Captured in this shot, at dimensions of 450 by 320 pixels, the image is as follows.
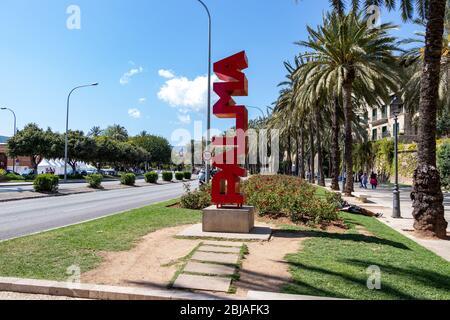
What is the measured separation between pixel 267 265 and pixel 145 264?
1976 millimetres

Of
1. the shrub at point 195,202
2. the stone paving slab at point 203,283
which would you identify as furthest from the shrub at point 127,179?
the stone paving slab at point 203,283

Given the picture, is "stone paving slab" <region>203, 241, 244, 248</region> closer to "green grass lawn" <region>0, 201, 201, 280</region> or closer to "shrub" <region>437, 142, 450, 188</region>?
"green grass lawn" <region>0, 201, 201, 280</region>

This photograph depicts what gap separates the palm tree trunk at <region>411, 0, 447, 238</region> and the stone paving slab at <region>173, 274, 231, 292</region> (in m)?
7.25

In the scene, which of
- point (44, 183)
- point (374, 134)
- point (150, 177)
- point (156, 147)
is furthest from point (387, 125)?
point (156, 147)

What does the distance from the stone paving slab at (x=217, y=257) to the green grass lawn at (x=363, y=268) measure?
934mm

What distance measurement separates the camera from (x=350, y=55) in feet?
78.0

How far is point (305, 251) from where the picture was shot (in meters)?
7.52

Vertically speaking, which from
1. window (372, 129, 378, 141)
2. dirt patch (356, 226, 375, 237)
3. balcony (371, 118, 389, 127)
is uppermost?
balcony (371, 118, 389, 127)

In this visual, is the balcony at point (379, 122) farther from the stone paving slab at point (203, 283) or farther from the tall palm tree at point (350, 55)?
the stone paving slab at point (203, 283)

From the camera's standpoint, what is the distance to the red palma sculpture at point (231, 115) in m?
9.80

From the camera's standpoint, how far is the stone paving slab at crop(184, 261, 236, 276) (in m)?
5.89

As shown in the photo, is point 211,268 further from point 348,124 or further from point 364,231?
point 348,124

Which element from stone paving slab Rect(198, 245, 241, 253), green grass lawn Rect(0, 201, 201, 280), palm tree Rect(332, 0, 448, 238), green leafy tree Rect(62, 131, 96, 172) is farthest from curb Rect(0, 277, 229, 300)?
green leafy tree Rect(62, 131, 96, 172)
